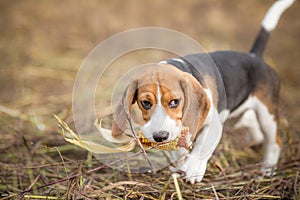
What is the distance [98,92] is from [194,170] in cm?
356

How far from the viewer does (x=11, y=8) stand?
11.5 meters

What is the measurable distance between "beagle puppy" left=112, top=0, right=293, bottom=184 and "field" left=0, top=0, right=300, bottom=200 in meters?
0.23

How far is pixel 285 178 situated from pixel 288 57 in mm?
5382

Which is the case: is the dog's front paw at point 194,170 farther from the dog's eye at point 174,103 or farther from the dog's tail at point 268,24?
the dog's tail at point 268,24

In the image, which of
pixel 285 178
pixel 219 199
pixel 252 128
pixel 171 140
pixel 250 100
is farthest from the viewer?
pixel 252 128

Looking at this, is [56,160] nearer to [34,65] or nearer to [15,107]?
[15,107]

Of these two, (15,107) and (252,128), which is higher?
(15,107)

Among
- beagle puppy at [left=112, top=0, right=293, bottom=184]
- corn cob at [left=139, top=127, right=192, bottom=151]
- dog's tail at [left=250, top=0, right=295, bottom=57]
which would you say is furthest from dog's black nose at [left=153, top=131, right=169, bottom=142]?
dog's tail at [left=250, top=0, right=295, bottom=57]

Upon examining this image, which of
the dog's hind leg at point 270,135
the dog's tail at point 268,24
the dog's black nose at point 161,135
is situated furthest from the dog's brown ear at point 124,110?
the dog's tail at point 268,24

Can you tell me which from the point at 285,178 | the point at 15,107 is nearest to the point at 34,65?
the point at 15,107

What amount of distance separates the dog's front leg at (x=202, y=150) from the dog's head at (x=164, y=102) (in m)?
0.42

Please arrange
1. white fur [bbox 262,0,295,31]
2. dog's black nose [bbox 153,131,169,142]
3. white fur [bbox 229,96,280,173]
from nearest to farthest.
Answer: dog's black nose [bbox 153,131,169,142] → white fur [bbox 229,96,280,173] → white fur [bbox 262,0,295,31]

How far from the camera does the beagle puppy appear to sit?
3.75 meters

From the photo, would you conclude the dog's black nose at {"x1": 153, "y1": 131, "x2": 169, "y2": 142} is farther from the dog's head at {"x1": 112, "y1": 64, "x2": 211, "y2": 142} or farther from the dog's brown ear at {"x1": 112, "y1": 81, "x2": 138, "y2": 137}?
the dog's brown ear at {"x1": 112, "y1": 81, "x2": 138, "y2": 137}
